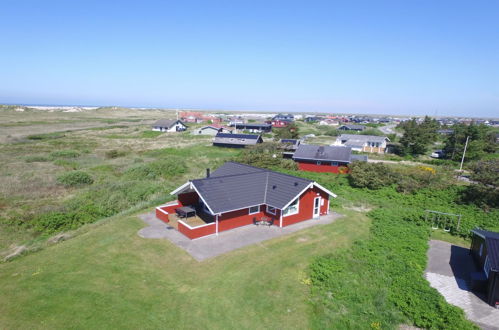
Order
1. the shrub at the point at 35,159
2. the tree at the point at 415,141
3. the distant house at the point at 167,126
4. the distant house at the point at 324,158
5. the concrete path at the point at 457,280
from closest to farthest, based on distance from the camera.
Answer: the concrete path at the point at 457,280
the distant house at the point at 324,158
the shrub at the point at 35,159
the tree at the point at 415,141
the distant house at the point at 167,126

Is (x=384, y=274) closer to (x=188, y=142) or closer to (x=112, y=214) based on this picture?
(x=112, y=214)

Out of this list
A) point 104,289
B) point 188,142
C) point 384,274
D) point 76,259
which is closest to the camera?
point 104,289

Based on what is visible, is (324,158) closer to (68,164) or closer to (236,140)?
(236,140)

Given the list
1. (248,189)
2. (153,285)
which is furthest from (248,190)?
(153,285)

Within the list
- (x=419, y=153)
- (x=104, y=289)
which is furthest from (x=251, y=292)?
(x=419, y=153)

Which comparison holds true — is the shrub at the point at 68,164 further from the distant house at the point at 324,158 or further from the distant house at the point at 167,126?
Answer: the distant house at the point at 167,126

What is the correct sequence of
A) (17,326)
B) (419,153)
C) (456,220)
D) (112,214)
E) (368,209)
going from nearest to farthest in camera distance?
(17,326) → (456,220) → (112,214) → (368,209) → (419,153)

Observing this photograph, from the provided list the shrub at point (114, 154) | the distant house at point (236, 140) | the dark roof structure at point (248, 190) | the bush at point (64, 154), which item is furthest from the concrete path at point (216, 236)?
the distant house at point (236, 140)
